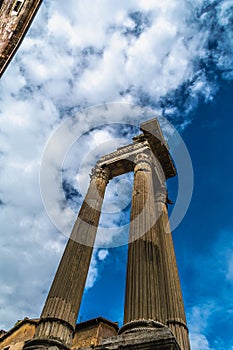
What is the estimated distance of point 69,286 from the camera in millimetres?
8828


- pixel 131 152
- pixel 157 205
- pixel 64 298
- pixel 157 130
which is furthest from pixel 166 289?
pixel 157 130

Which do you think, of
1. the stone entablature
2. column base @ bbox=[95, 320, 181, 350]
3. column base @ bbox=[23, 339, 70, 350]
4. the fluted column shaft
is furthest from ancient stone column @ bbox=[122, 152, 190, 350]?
the stone entablature

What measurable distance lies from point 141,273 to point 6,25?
7425 millimetres

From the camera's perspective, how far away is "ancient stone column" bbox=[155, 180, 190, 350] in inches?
342

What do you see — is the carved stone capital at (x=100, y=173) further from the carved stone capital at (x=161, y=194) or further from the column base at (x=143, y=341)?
the column base at (x=143, y=341)

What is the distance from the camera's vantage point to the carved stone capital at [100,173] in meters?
14.3

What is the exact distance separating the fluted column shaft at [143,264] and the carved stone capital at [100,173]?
2848mm

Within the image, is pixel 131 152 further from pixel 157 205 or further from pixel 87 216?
pixel 87 216

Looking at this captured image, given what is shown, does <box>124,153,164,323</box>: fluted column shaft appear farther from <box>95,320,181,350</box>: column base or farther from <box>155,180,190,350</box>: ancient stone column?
<box>155,180,190,350</box>: ancient stone column

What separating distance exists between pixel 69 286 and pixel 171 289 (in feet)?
11.7

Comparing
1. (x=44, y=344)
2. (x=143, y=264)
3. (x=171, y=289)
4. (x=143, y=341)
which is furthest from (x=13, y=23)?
(x=171, y=289)

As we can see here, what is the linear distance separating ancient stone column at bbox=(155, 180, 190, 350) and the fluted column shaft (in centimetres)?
129

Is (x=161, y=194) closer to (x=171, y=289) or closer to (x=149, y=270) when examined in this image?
(x=171, y=289)

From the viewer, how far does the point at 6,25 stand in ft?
23.7
